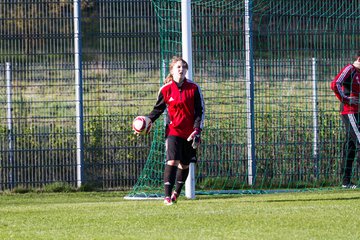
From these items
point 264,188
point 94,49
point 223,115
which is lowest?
point 264,188

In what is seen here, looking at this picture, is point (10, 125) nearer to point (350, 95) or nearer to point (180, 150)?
point (180, 150)

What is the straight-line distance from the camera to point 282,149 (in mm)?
15156

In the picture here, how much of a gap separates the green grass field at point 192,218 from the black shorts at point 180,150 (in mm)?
589

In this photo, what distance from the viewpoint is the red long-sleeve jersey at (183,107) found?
1210cm

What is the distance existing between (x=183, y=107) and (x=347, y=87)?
352cm

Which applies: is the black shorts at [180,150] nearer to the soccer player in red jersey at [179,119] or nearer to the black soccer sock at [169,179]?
the soccer player in red jersey at [179,119]

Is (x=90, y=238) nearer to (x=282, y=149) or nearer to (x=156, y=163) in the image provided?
(x=156, y=163)

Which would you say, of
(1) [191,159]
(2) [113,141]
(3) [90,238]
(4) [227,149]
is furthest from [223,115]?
(3) [90,238]

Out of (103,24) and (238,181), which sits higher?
(103,24)

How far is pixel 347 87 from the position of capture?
1449 centimetres

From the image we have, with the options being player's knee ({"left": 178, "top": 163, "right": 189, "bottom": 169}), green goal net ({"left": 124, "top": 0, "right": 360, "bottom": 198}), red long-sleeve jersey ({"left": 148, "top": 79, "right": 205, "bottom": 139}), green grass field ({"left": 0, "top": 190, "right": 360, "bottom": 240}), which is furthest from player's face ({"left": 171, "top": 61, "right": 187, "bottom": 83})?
green goal net ({"left": 124, "top": 0, "right": 360, "bottom": 198})

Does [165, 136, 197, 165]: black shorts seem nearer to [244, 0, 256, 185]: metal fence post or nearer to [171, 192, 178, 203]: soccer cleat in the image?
[171, 192, 178, 203]: soccer cleat

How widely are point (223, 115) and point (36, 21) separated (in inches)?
133

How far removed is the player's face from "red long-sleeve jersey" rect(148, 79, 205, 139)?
0.12 m
